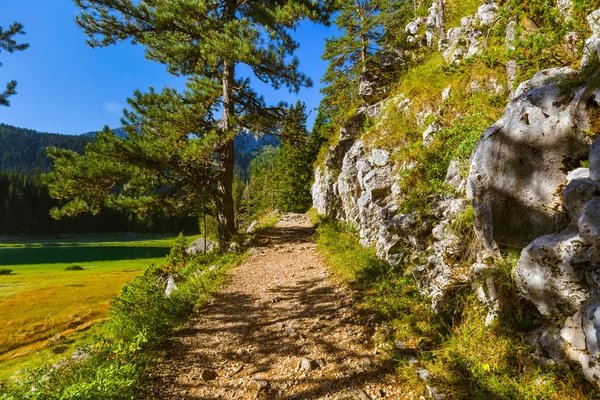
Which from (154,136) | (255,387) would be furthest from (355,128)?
(255,387)

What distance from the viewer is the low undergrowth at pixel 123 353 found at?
343cm

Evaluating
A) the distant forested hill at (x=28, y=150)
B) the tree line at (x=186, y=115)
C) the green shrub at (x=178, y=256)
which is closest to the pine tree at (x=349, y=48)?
the tree line at (x=186, y=115)

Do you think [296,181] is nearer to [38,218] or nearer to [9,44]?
[9,44]

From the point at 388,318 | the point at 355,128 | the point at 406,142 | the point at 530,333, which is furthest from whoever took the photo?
the point at 355,128

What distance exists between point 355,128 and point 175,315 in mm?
10871

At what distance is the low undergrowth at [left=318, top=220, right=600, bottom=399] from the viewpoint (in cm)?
272

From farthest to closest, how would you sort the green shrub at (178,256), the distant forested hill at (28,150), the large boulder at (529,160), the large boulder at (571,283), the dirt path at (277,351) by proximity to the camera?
the distant forested hill at (28,150)
the green shrub at (178,256)
the dirt path at (277,351)
the large boulder at (529,160)
the large boulder at (571,283)

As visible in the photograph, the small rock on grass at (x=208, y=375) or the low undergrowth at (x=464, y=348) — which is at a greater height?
the low undergrowth at (x=464, y=348)

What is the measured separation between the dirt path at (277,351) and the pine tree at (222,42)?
6.85 metres

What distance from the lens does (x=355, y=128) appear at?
13.4 metres

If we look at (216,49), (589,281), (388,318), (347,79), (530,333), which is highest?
(347,79)

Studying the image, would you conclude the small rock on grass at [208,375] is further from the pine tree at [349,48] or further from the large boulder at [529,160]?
the pine tree at [349,48]

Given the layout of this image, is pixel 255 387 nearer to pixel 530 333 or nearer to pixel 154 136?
pixel 530 333

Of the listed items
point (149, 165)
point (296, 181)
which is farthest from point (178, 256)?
point (296, 181)
